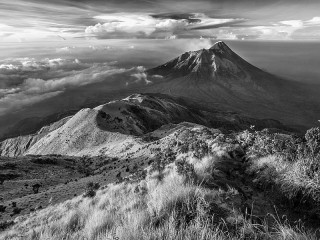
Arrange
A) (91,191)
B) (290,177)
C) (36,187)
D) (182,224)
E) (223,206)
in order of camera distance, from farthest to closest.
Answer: (36,187)
(91,191)
(290,177)
(223,206)
(182,224)

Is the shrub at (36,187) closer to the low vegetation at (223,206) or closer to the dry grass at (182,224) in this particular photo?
the low vegetation at (223,206)

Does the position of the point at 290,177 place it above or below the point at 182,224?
below

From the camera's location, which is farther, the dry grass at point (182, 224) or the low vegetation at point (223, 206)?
the low vegetation at point (223, 206)

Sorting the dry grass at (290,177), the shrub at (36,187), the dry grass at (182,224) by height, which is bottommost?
the shrub at (36,187)

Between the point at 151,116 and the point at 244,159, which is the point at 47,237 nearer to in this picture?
the point at 244,159

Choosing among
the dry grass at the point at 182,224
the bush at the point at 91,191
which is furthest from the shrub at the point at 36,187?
the dry grass at the point at 182,224

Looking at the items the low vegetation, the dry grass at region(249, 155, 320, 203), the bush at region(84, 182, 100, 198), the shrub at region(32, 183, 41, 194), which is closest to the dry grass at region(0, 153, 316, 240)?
the low vegetation

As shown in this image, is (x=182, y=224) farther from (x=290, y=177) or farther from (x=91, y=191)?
(x=91, y=191)

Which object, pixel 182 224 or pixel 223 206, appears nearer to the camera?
pixel 182 224

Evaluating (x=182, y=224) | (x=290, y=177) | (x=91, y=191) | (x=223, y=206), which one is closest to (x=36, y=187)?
(x=91, y=191)

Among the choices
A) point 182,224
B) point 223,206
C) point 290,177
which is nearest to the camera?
point 182,224

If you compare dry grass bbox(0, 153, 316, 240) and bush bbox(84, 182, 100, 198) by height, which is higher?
dry grass bbox(0, 153, 316, 240)

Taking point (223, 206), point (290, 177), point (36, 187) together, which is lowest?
point (36, 187)

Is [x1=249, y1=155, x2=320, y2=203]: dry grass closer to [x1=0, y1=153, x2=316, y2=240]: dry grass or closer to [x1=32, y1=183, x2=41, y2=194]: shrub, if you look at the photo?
[x1=0, y1=153, x2=316, y2=240]: dry grass
